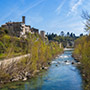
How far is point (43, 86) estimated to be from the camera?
17.1 meters

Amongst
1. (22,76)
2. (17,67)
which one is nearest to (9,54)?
(17,67)

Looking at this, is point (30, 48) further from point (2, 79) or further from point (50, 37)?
point (50, 37)

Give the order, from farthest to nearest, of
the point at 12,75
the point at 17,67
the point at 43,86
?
the point at 17,67 → the point at 12,75 → the point at 43,86

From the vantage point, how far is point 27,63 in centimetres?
2281

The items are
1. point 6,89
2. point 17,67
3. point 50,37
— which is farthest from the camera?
point 50,37

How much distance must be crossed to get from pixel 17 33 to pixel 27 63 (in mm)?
37366

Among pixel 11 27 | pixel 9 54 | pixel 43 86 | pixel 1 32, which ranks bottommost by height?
pixel 43 86

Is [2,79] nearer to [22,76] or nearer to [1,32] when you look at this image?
[22,76]

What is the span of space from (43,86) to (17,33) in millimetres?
43860

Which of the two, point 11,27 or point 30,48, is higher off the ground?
point 11,27

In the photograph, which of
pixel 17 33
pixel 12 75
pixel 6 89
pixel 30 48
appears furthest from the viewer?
pixel 17 33

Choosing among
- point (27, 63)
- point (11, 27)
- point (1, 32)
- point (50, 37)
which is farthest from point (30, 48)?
point (50, 37)

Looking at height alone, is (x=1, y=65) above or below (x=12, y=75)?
above

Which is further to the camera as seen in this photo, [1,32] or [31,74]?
[1,32]
